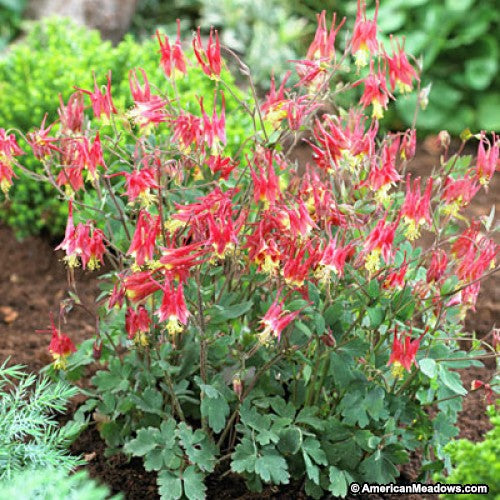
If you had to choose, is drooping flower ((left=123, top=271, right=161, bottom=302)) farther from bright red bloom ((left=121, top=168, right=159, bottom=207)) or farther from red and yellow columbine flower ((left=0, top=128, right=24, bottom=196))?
red and yellow columbine flower ((left=0, top=128, right=24, bottom=196))

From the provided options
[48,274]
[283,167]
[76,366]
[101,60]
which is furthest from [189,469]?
[101,60]

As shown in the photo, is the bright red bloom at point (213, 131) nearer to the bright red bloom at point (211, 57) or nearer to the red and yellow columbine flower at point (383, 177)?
the bright red bloom at point (211, 57)

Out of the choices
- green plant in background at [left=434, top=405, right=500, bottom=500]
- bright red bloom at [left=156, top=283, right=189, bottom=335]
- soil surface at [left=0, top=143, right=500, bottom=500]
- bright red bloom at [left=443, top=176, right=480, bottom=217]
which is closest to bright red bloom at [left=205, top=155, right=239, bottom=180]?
bright red bloom at [left=156, top=283, right=189, bottom=335]

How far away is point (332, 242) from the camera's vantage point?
192cm

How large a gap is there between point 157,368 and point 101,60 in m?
2.27

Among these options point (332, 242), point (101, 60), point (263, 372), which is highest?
point (332, 242)

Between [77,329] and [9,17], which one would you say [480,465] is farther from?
[9,17]

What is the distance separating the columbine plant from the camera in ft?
6.50

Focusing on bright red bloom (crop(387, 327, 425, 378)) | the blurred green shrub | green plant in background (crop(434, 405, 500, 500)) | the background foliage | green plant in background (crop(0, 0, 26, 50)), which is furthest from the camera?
green plant in background (crop(0, 0, 26, 50))

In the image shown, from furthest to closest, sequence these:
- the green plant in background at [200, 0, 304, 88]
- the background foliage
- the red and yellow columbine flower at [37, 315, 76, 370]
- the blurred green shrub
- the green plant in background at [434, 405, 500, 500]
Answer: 1. the green plant in background at [200, 0, 304, 88]
2. the background foliage
3. the blurred green shrub
4. the red and yellow columbine flower at [37, 315, 76, 370]
5. the green plant in background at [434, 405, 500, 500]

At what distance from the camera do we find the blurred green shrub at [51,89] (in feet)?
12.7

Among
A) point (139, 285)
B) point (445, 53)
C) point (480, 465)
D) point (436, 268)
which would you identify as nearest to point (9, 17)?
point (445, 53)

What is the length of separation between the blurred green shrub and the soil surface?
0.18 meters

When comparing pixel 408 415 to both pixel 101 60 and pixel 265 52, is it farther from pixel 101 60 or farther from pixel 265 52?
pixel 265 52
